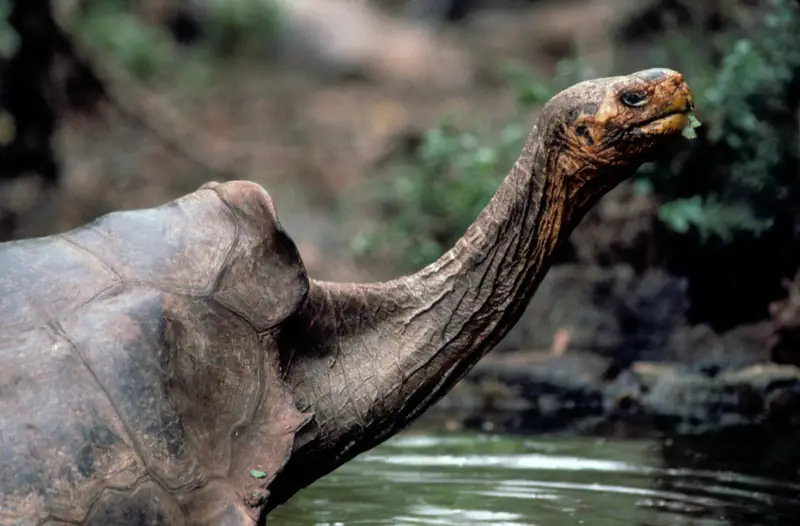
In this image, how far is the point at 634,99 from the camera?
3.52 m

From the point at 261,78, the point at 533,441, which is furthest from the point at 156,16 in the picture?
the point at 533,441

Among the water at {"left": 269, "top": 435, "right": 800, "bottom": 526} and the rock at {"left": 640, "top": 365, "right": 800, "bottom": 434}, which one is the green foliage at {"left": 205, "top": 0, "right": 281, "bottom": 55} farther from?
the water at {"left": 269, "top": 435, "right": 800, "bottom": 526}

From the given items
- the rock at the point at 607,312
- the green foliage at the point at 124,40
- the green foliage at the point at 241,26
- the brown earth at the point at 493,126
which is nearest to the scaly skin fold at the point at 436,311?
the brown earth at the point at 493,126

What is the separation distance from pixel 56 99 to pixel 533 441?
752 centimetres

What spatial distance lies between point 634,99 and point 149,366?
1.66 metres

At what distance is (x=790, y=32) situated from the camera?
291 inches

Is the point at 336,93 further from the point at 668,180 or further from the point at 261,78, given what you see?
the point at 668,180

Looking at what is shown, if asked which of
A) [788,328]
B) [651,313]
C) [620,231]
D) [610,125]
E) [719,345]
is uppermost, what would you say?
[610,125]

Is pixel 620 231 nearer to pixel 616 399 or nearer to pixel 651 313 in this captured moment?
pixel 651 313

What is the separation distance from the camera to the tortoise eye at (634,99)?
3.50 m

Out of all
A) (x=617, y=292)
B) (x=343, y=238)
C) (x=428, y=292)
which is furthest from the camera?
(x=343, y=238)

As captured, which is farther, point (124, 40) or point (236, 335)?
point (124, 40)

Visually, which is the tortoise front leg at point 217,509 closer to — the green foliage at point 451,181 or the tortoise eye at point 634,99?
the tortoise eye at point 634,99

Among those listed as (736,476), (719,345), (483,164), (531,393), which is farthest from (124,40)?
(736,476)
